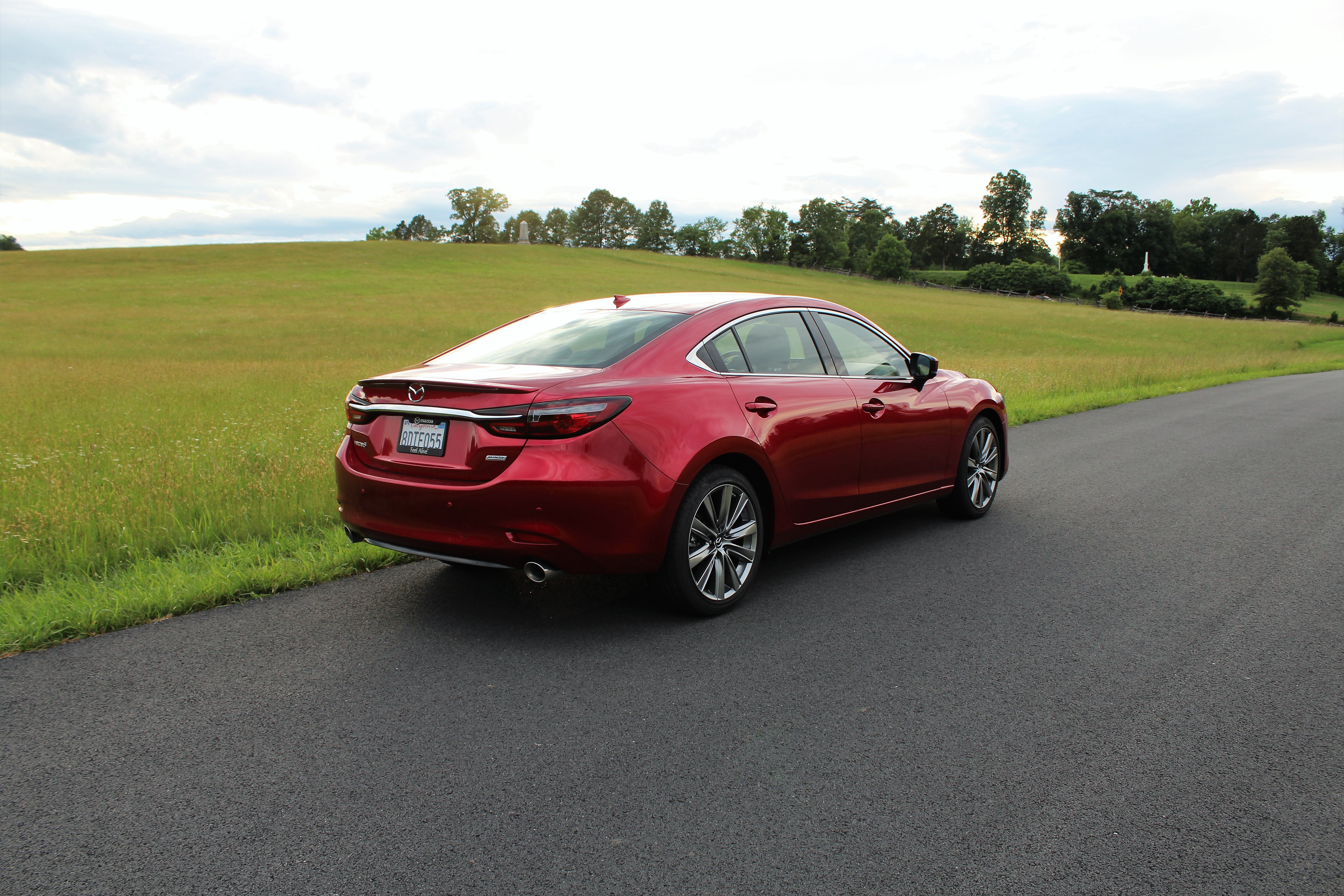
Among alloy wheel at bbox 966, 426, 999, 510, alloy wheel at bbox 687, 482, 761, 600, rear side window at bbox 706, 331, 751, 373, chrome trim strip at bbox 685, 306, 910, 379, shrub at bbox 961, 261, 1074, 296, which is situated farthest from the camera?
shrub at bbox 961, 261, 1074, 296

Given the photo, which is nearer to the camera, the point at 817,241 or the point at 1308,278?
the point at 1308,278

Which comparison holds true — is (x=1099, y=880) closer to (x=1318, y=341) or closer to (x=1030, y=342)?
(x=1030, y=342)

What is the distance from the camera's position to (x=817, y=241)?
10956 centimetres

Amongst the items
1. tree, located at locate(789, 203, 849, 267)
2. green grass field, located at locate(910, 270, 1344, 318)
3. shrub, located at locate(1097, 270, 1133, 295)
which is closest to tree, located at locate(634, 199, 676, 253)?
tree, located at locate(789, 203, 849, 267)

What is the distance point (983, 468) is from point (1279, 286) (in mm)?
93889

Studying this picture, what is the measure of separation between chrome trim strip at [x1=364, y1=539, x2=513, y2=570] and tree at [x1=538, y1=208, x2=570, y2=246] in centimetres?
14493

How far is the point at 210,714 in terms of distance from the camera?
330cm

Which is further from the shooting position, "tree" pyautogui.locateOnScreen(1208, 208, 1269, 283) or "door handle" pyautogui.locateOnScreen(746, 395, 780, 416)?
"tree" pyautogui.locateOnScreen(1208, 208, 1269, 283)

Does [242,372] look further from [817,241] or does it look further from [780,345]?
Result: [817,241]

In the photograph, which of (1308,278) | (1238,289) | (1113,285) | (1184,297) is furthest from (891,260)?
(1308,278)

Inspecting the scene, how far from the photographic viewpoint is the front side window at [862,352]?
5.47m

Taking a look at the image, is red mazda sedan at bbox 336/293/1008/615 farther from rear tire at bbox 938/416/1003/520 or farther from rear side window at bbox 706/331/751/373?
rear tire at bbox 938/416/1003/520

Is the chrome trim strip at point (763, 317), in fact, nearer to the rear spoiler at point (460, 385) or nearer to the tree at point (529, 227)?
the rear spoiler at point (460, 385)

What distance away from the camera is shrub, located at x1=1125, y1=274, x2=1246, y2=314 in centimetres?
7856
